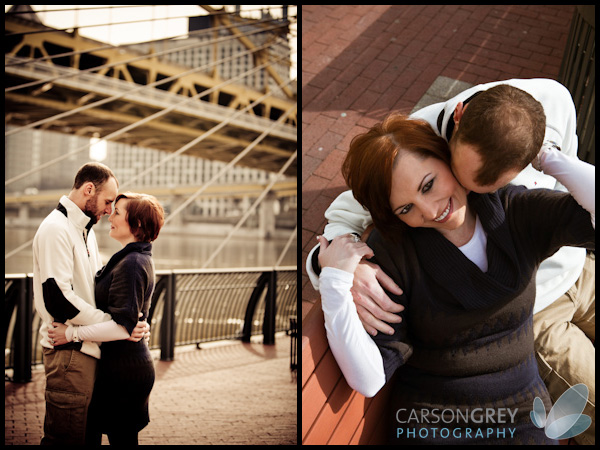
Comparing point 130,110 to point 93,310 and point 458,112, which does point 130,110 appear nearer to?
point 93,310

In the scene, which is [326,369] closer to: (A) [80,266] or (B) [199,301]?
(A) [80,266]

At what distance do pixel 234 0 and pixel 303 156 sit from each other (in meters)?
0.66

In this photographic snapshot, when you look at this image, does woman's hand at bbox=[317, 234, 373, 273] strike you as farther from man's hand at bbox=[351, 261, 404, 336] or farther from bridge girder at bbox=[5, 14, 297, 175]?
bridge girder at bbox=[5, 14, 297, 175]

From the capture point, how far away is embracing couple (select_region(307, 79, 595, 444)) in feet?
5.03

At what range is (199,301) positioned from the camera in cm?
589

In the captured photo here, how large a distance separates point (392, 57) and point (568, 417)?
174 cm

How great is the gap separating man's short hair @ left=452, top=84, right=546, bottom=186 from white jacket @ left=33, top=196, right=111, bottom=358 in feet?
4.31

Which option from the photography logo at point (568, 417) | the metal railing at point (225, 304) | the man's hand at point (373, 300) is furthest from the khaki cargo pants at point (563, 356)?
the metal railing at point (225, 304)

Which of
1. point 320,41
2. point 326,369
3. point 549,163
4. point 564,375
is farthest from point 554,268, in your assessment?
point 320,41

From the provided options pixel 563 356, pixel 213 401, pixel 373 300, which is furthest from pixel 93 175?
pixel 213 401

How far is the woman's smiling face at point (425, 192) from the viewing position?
1.55 m

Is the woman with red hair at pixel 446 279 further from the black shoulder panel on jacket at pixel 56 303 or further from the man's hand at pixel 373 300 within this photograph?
the black shoulder panel on jacket at pixel 56 303

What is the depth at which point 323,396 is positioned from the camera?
5.53 feet

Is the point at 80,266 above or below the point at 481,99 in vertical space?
below
